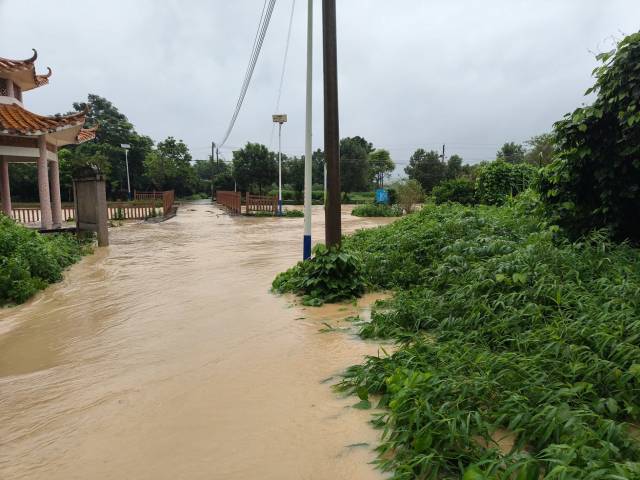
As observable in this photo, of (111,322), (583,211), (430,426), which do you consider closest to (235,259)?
(111,322)

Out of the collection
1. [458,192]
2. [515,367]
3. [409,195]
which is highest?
[458,192]

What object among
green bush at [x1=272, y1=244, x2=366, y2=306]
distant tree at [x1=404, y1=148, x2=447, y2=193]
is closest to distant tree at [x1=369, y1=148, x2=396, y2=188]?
distant tree at [x1=404, y1=148, x2=447, y2=193]

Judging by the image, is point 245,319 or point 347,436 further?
point 245,319

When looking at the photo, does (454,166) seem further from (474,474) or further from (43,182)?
(474,474)

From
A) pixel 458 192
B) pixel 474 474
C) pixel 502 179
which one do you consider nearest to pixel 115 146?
pixel 458 192

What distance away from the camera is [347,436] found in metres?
2.72

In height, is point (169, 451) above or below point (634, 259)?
below

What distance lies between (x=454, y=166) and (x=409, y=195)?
30.3m

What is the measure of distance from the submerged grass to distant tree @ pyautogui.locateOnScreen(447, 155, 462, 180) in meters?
46.3

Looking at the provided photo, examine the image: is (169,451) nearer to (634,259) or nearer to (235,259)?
(634,259)

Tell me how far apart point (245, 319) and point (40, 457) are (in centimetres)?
295

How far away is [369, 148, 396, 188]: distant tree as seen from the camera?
55681 millimetres

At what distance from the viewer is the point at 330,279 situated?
633cm

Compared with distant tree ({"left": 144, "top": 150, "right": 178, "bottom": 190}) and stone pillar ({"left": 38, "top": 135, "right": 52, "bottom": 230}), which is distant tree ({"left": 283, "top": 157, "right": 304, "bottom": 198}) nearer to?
distant tree ({"left": 144, "top": 150, "right": 178, "bottom": 190})
